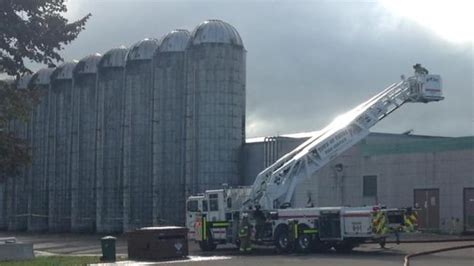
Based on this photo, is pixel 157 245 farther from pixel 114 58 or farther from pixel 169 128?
pixel 114 58

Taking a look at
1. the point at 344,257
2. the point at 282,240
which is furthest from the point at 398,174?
the point at 344,257

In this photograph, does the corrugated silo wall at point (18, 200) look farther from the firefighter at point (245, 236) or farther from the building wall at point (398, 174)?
the firefighter at point (245, 236)

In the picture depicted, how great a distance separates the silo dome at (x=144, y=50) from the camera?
185ft

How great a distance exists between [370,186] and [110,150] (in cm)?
1903

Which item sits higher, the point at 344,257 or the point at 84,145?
the point at 84,145

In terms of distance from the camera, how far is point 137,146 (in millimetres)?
55625

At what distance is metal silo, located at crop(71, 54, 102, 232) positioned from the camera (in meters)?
58.8

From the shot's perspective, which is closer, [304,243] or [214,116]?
[304,243]

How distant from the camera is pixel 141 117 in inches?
2190

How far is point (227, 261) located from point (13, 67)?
10.6 metres

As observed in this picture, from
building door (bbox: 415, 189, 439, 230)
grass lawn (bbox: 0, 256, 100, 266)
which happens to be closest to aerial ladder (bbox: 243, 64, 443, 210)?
grass lawn (bbox: 0, 256, 100, 266)

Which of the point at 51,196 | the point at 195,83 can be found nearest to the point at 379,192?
the point at 195,83

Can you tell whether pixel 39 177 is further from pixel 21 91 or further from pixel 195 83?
pixel 21 91

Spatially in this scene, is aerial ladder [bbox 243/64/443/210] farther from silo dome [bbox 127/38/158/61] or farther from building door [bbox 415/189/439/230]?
silo dome [bbox 127/38/158/61]
